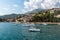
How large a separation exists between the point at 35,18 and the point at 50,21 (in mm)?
10075

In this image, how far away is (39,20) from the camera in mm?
100250

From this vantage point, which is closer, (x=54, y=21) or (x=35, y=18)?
(x=54, y=21)

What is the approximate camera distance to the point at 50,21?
320 ft

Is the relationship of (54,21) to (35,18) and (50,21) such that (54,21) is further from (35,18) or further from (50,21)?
(35,18)

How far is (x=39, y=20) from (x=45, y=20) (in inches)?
134

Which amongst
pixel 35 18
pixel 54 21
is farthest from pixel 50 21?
pixel 35 18

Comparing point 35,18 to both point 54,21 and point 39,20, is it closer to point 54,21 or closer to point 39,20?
point 39,20

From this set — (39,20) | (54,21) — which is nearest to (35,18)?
(39,20)

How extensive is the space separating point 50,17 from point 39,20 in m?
6.42

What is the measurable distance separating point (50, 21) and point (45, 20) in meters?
3.64

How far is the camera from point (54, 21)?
96688 mm

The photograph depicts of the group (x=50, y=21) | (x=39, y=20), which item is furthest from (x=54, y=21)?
(x=39, y=20)

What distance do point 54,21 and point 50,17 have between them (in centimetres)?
421

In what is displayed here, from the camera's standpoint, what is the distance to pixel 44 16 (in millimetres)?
102562
